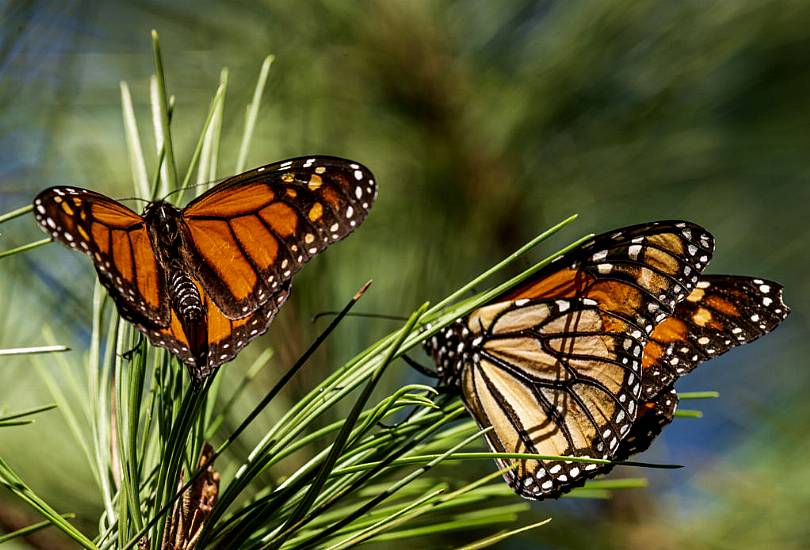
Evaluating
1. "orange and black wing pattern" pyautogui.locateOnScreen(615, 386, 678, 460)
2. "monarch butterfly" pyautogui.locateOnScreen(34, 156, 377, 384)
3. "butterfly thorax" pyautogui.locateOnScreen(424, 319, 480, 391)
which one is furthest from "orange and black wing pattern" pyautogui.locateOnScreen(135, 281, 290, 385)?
"orange and black wing pattern" pyautogui.locateOnScreen(615, 386, 678, 460)

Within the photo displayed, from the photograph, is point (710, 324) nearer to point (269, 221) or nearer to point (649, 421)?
point (649, 421)

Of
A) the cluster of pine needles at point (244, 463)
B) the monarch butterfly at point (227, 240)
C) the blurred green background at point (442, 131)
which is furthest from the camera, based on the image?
the blurred green background at point (442, 131)

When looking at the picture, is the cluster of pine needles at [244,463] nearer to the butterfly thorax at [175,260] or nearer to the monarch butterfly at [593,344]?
the butterfly thorax at [175,260]

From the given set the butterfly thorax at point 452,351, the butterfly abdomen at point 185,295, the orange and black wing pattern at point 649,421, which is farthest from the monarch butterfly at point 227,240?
the orange and black wing pattern at point 649,421

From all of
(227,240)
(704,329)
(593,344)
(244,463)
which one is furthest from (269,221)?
(704,329)

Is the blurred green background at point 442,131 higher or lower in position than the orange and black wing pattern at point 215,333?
higher

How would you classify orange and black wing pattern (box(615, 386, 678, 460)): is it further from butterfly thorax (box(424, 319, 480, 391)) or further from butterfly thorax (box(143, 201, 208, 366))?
butterfly thorax (box(143, 201, 208, 366))

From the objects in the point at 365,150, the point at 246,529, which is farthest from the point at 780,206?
the point at 246,529
